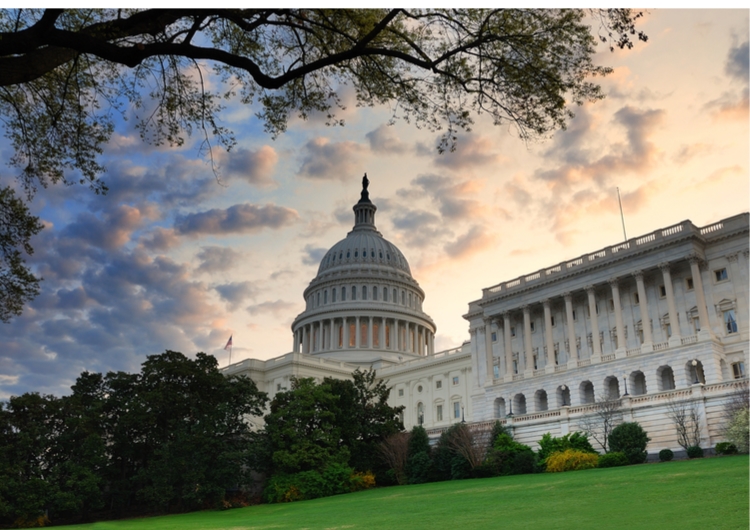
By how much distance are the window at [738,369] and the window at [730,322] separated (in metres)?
3.22

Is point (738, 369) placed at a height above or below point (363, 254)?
below

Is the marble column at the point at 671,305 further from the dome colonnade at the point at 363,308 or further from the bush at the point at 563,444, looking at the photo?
the dome colonnade at the point at 363,308

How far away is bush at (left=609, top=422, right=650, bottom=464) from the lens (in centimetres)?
4356

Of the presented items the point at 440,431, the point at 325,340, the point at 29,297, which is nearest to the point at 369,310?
the point at 325,340

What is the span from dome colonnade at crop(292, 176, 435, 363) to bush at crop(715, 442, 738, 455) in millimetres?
86542

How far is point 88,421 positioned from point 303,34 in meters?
48.4

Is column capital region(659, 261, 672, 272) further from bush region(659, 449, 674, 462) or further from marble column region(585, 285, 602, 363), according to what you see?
bush region(659, 449, 674, 462)

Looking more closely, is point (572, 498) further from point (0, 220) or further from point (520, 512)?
point (0, 220)

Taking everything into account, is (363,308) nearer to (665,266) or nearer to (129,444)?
(665,266)

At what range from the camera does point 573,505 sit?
24.5m

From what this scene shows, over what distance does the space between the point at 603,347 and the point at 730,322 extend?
12968mm

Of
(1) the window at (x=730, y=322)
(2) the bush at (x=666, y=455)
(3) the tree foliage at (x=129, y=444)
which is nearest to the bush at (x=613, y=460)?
(2) the bush at (x=666, y=455)

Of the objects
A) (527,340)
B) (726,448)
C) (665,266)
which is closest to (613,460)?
(726,448)

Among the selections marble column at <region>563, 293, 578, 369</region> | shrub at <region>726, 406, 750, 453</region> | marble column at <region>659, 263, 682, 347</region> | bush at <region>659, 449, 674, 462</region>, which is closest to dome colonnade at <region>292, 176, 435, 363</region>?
marble column at <region>563, 293, 578, 369</region>
